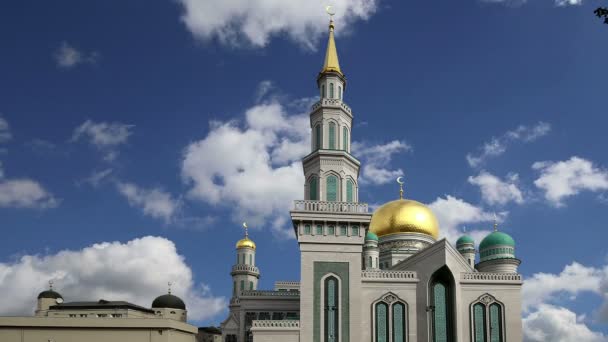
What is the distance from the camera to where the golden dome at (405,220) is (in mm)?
60325

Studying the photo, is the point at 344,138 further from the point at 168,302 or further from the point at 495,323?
the point at 168,302

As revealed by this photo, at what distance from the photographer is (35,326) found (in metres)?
51.8

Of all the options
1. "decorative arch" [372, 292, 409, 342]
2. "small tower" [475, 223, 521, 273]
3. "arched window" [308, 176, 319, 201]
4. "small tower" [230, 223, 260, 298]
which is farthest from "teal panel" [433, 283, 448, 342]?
"small tower" [230, 223, 260, 298]

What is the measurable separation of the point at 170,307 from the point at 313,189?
35.9 meters

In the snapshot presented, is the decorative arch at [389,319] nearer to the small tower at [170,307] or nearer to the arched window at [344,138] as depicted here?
the arched window at [344,138]

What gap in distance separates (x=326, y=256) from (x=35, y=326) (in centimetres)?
2534

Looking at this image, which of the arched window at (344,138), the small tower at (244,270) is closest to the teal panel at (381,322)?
the arched window at (344,138)

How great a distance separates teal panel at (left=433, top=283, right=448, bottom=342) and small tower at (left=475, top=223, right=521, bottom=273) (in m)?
17.8

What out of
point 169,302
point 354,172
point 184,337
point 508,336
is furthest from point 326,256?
point 169,302

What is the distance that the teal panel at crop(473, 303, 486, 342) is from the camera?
44.0 metres

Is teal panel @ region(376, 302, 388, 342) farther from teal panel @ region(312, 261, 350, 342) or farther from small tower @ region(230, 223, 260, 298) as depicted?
small tower @ region(230, 223, 260, 298)

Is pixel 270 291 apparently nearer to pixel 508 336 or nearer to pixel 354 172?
pixel 354 172

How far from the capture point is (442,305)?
44.4 meters

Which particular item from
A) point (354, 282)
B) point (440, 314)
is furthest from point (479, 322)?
point (354, 282)
